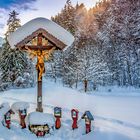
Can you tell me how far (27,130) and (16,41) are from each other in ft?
10.9

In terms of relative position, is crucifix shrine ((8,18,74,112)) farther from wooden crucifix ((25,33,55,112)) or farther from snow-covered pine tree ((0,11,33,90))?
snow-covered pine tree ((0,11,33,90))

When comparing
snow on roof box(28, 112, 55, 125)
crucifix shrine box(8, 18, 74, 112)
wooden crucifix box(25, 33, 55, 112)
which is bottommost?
snow on roof box(28, 112, 55, 125)

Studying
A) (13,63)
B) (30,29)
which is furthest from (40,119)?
(13,63)

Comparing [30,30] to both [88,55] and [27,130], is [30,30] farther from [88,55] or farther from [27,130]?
[88,55]

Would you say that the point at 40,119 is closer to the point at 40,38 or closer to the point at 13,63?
the point at 40,38

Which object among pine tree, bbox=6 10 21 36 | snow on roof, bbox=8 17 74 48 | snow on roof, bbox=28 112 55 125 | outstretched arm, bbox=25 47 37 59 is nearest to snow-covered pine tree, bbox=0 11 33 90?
pine tree, bbox=6 10 21 36

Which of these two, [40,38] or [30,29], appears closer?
[30,29]

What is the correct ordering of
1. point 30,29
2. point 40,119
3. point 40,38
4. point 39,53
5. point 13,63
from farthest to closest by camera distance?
1. point 13,63
2. point 39,53
3. point 40,38
4. point 30,29
5. point 40,119

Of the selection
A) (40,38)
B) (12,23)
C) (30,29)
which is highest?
(12,23)

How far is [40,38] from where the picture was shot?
445 inches

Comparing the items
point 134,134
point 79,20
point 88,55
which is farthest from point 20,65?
point 79,20

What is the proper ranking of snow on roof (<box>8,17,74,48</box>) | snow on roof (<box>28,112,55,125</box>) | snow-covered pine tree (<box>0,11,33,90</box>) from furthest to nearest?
snow-covered pine tree (<box>0,11,33,90</box>), snow on roof (<box>8,17,74,48</box>), snow on roof (<box>28,112,55,125</box>)

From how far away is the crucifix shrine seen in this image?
1074 cm

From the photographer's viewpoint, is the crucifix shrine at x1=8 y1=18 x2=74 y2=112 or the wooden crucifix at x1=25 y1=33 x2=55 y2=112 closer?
the crucifix shrine at x1=8 y1=18 x2=74 y2=112
